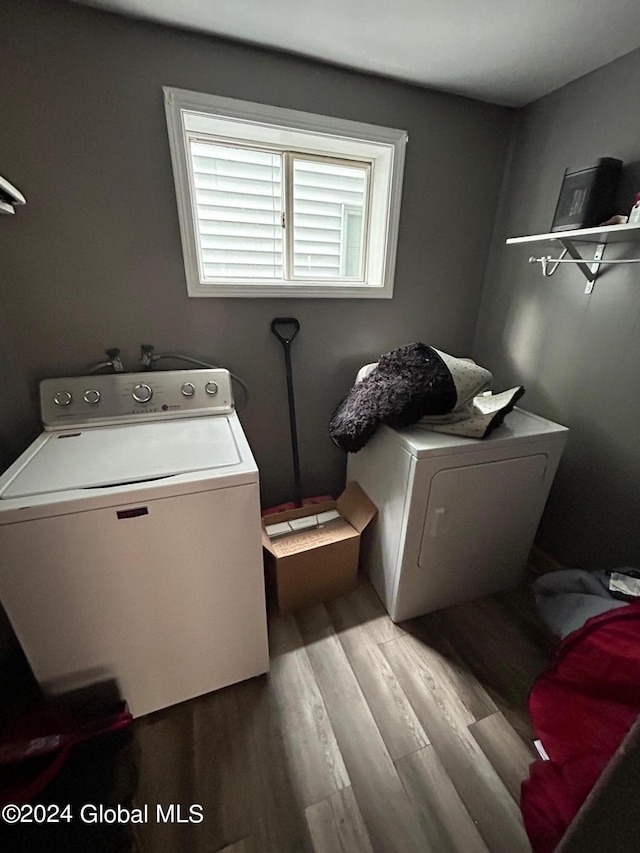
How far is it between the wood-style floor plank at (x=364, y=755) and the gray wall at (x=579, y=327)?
48.5 inches

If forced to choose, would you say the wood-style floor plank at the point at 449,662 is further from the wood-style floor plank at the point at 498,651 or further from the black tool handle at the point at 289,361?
the black tool handle at the point at 289,361

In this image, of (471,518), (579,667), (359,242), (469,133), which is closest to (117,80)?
(359,242)

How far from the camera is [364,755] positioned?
112 cm

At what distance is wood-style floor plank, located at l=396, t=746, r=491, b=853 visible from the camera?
0.95m

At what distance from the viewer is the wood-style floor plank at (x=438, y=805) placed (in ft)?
3.13

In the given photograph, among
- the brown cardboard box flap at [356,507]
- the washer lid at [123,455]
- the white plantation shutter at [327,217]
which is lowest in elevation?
the brown cardboard box flap at [356,507]

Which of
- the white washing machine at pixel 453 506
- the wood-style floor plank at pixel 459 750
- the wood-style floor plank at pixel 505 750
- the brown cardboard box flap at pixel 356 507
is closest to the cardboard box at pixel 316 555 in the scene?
the brown cardboard box flap at pixel 356 507

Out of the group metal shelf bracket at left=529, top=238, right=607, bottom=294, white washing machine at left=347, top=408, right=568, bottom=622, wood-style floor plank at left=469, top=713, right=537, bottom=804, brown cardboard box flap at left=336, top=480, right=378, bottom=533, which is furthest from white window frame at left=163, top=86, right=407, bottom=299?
wood-style floor plank at left=469, top=713, right=537, bottom=804

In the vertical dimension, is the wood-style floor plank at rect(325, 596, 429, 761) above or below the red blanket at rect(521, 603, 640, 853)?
below

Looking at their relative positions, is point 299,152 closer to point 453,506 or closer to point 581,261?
point 581,261

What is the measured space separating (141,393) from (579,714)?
1.76 m

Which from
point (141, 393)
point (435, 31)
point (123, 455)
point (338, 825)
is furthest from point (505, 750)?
point (435, 31)

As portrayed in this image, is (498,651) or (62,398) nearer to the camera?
(62,398)

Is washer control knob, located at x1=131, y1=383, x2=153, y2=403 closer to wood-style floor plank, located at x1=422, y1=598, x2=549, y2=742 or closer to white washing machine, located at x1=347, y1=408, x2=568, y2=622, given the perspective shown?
white washing machine, located at x1=347, y1=408, x2=568, y2=622
